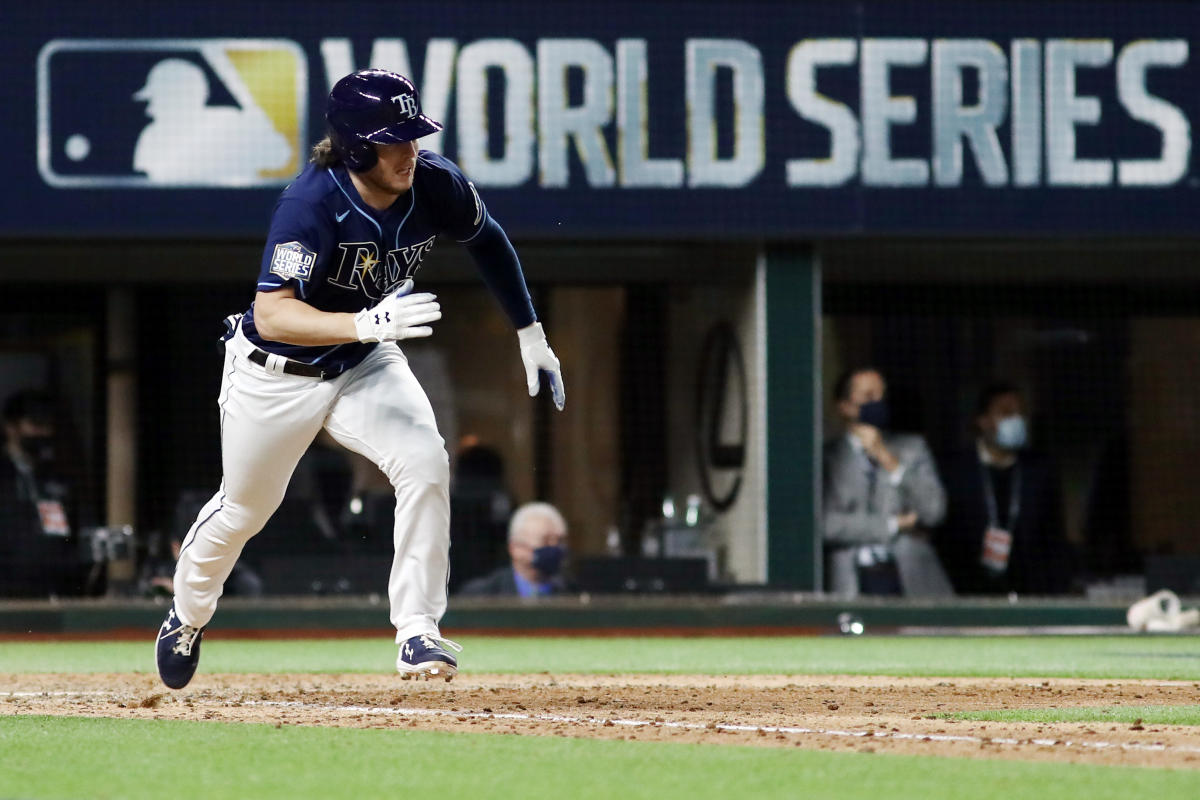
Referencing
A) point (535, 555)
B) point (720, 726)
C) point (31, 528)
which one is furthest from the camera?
point (31, 528)

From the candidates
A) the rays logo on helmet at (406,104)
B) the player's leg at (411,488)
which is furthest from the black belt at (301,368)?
the rays logo on helmet at (406,104)

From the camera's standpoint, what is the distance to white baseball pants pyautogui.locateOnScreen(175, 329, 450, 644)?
543 cm

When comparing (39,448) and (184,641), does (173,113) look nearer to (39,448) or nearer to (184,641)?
(39,448)

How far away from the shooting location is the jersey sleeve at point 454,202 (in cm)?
564

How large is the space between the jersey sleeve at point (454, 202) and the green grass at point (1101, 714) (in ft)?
6.53

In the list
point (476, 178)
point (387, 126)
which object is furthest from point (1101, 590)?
point (387, 126)

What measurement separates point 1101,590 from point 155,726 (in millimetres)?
7863

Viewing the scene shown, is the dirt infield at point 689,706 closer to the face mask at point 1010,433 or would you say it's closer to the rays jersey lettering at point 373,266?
the rays jersey lettering at point 373,266

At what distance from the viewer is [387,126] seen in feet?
17.5

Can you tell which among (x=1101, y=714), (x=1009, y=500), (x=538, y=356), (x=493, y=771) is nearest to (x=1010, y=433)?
(x=1009, y=500)

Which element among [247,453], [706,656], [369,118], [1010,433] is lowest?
[706,656]

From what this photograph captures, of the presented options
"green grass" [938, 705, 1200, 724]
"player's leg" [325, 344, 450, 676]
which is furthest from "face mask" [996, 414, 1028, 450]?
"player's leg" [325, 344, 450, 676]

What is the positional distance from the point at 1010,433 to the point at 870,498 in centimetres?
121

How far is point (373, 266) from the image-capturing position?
552 centimetres
